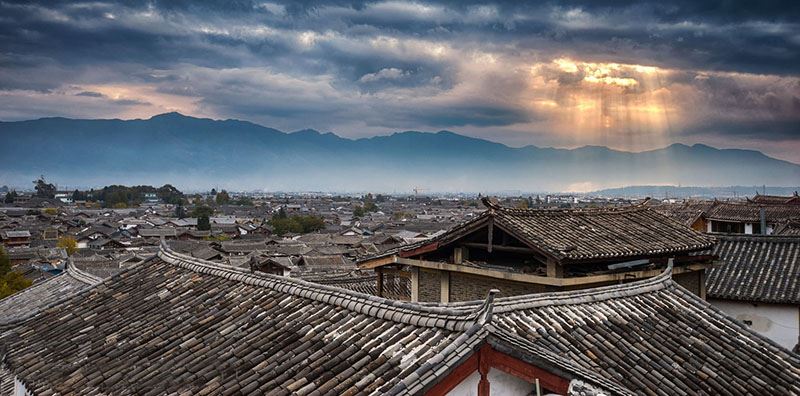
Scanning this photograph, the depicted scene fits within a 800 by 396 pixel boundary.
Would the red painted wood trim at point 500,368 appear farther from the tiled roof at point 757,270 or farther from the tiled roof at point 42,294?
the tiled roof at point 42,294

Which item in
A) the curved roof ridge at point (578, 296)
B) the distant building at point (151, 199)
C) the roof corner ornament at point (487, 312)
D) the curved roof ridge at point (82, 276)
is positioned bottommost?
the distant building at point (151, 199)

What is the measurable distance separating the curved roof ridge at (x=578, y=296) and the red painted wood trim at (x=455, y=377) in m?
2.30

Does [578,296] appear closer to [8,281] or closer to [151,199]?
[8,281]

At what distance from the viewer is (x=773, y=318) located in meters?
17.5

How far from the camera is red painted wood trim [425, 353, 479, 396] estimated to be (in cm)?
526

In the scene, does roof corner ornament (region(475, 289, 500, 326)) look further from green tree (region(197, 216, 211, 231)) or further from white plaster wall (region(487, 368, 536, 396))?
green tree (region(197, 216, 211, 231))

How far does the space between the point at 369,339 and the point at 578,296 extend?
3.68 m

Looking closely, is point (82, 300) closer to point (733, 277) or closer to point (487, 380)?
point (487, 380)

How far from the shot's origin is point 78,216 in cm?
10406

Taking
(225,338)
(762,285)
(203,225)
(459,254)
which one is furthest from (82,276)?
(203,225)

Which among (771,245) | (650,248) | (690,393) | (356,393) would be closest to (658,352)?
(690,393)

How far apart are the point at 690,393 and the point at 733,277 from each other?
13.1 metres

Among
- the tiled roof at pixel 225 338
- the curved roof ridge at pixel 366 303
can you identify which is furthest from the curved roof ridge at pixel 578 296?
the tiled roof at pixel 225 338

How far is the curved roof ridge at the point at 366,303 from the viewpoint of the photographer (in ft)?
20.0
